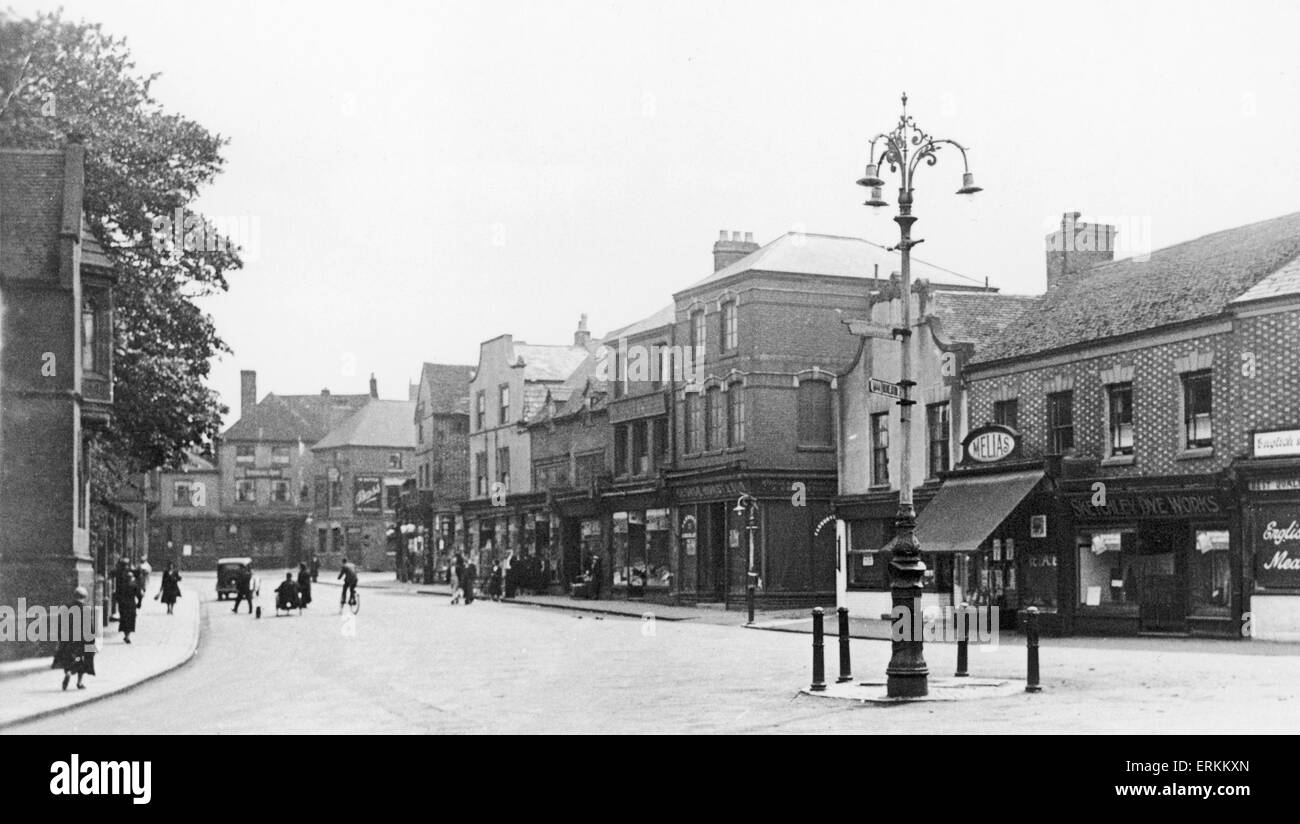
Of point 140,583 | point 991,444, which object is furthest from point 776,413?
point 140,583

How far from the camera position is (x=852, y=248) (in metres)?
46.1

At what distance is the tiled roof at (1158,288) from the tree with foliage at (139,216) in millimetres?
18671

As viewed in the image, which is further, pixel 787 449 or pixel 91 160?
pixel 787 449

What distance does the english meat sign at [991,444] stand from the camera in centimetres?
3164

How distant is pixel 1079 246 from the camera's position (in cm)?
3622

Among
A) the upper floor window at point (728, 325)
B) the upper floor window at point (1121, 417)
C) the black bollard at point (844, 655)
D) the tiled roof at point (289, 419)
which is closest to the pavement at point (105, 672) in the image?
the black bollard at point (844, 655)

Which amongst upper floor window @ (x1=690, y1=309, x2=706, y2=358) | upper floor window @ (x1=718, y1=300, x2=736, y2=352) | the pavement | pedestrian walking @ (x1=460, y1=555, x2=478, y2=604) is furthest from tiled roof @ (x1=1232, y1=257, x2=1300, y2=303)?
pedestrian walking @ (x1=460, y1=555, x2=478, y2=604)

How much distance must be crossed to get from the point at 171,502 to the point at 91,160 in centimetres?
7416

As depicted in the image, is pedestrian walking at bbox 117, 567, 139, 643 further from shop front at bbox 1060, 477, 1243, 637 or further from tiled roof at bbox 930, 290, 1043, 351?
tiled roof at bbox 930, 290, 1043, 351

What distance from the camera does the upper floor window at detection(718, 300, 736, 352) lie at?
43.5 metres

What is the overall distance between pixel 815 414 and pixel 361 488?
65593 mm

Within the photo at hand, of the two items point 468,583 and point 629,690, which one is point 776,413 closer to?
point 468,583
